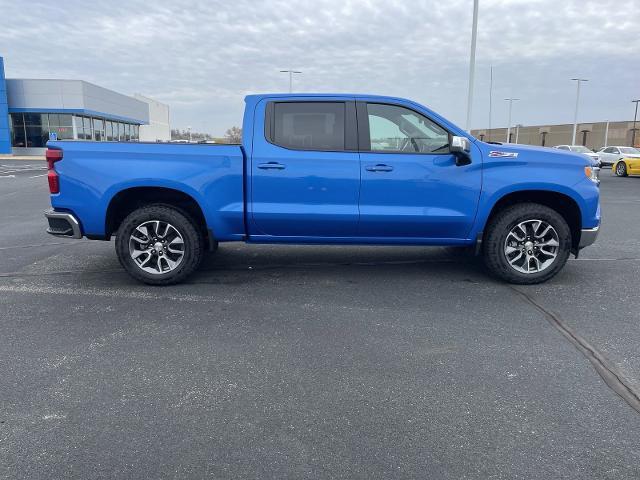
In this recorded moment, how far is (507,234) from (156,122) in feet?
305

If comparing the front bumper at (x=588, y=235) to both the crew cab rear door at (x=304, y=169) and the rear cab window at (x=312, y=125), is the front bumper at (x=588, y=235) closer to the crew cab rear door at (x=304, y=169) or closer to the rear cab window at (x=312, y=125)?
the crew cab rear door at (x=304, y=169)

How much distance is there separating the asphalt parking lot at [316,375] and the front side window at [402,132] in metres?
1.50

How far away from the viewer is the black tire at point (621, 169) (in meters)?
25.8

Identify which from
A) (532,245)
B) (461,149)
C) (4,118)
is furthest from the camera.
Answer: (4,118)

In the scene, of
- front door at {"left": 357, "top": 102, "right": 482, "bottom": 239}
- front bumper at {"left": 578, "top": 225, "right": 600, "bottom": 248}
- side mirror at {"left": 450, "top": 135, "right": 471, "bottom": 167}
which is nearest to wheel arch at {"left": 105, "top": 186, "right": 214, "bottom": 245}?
front door at {"left": 357, "top": 102, "right": 482, "bottom": 239}

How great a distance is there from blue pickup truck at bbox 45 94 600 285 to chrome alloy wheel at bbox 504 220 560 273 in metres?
0.01

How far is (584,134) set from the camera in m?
68.4

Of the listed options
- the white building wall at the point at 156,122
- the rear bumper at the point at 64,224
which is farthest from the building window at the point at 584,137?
the rear bumper at the point at 64,224

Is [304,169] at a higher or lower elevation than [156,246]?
higher

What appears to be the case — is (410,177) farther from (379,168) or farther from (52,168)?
(52,168)

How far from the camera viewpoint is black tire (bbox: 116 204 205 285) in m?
5.21

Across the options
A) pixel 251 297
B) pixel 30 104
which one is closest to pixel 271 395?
→ pixel 251 297

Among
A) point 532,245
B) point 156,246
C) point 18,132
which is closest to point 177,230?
point 156,246

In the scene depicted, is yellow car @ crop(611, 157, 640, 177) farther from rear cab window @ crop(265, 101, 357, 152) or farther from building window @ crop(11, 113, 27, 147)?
building window @ crop(11, 113, 27, 147)
